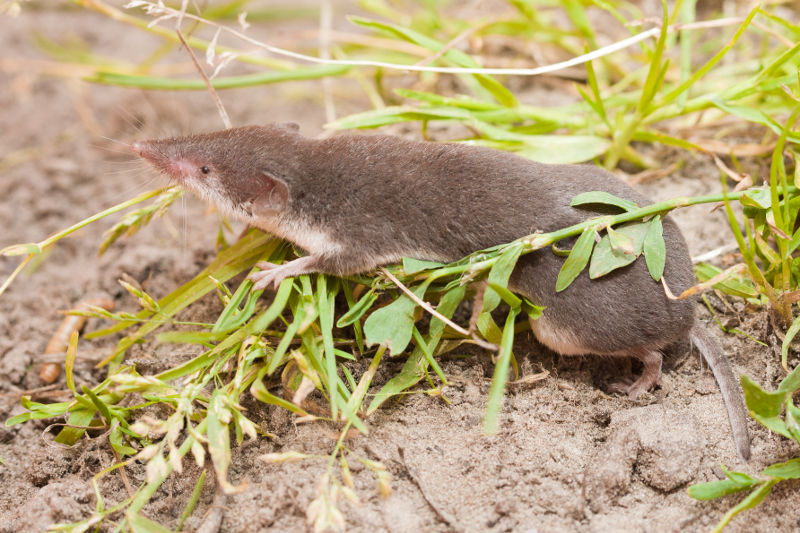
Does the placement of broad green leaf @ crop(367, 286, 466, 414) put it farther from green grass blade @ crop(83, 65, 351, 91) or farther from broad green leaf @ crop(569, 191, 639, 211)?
green grass blade @ crop(83, 65, 351, 91)

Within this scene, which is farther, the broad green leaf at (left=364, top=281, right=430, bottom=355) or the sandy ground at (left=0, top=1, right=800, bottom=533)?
the broad green leaf at (left=364, top=281, right=430, bottom=355)

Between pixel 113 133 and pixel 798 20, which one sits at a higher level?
pixel 798 20

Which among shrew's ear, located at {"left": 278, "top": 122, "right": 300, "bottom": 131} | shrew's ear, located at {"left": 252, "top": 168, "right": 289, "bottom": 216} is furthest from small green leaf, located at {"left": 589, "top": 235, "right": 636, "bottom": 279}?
shrew's ear, located at {"left": 278, "top": 122, "right": 300, "bottom": 131}

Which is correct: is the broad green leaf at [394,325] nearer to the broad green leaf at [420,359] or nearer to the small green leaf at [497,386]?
the broad green leaf at [420,359]

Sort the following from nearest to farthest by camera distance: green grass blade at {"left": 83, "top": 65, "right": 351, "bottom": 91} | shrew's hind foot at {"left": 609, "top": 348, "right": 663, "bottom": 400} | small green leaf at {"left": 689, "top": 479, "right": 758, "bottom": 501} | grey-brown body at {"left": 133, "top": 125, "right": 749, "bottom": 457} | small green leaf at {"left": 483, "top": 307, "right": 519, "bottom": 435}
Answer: small green leaf at {"left": 483, "top": 307, "right": 519, "bottom": 435} → small green leaf at {"left": 689, "top": 479, "right": 758, "bottom": 501} → grey-brown body at {"left": 133, "top": 125, "right": 749, "bottom": 457} → shrew's hind foot at {"left": 609, "top": 348, "right": 663, "bottom": 400} → green grass blade at {"left": 83, "top": 65, "right": 351, "bottom": 91}

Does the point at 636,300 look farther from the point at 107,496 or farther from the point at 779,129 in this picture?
the point at 107,496

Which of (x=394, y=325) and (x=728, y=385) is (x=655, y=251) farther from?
(x=394, y=325)

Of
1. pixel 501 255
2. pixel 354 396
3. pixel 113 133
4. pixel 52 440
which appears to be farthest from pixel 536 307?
pixel 113 133
